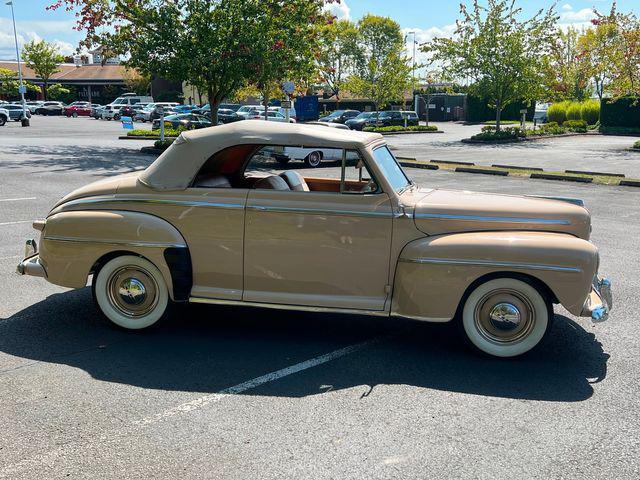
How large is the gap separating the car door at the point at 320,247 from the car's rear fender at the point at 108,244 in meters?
0.64

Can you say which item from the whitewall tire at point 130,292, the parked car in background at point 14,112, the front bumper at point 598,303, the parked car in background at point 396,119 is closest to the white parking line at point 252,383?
the whitewall tire at point 130,292

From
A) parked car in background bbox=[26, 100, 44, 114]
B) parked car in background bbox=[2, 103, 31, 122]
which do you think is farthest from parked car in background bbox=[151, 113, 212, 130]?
parked car in background bbox=[26, 100, 44, 114]

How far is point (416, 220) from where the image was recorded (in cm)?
520

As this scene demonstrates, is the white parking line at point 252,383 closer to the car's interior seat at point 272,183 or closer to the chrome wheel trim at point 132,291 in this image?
the chrome wheel trim at point 132,291

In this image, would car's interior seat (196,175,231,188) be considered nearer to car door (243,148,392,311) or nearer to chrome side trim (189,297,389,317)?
car door (243,148,392,311)

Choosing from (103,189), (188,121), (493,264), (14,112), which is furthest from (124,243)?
(14,112)

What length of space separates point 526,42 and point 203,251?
32395mm

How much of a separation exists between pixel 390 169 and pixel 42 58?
81.1m

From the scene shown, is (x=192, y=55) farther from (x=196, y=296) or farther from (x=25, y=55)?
(x=25, y=55)

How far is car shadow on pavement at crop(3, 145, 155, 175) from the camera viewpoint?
1872 cm

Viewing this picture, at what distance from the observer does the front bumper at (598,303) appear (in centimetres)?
498

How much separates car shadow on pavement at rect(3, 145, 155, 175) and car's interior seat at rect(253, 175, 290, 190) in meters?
13.2

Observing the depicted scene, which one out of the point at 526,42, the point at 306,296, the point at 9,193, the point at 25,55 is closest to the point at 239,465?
the point at 306,296

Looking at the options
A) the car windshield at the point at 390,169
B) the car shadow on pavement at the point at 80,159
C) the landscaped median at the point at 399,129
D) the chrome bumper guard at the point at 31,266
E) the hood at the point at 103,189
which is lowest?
the car shadow on pavement at the point at 80,159
